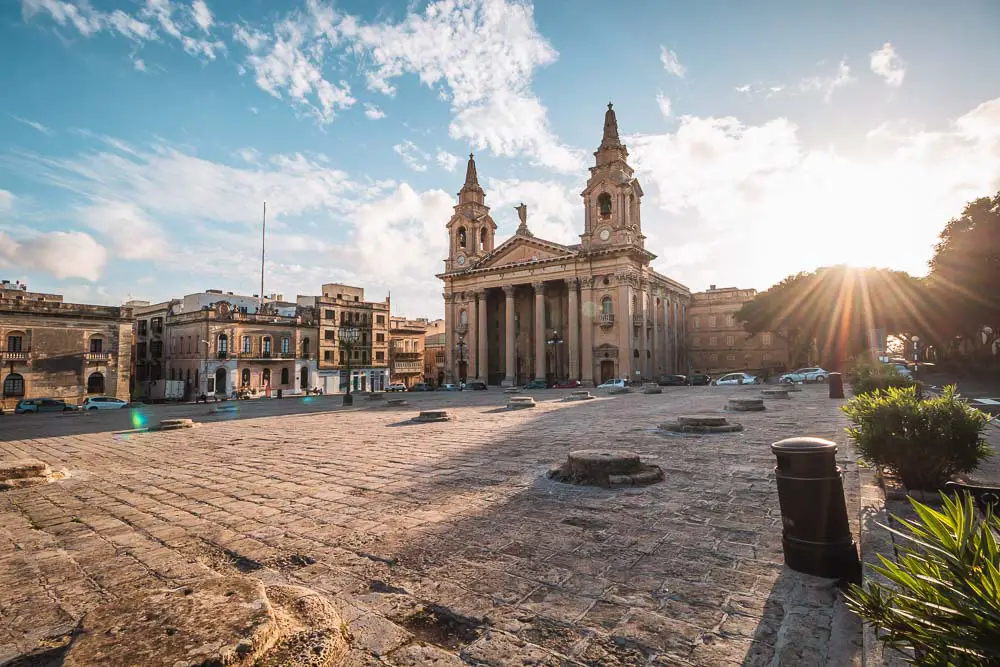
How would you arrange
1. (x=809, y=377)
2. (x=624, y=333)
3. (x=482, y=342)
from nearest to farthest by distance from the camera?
(x=809, y=377)
(x=624, y=333)
(x=482, y=342)

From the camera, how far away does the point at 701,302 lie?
68.2 meters

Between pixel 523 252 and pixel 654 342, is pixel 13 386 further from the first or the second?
pixel 654 342

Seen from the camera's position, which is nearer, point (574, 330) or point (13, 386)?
point (13, 386)

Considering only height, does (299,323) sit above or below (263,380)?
above

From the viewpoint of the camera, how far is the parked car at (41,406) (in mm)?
32188

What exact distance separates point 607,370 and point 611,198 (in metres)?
16.7

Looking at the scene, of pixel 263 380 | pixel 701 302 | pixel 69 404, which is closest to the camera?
pixel 69 404

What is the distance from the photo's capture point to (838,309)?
42969 millimetres

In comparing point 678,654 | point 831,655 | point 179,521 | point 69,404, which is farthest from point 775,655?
point 69,404

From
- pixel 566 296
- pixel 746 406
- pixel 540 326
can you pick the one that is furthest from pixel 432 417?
pixel 566 296

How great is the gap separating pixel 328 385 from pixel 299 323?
776 cm

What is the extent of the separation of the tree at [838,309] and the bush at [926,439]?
1478 inches

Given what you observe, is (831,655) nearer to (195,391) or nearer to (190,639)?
(190,639)

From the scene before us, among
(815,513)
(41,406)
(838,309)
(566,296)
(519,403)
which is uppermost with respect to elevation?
(566,296)
